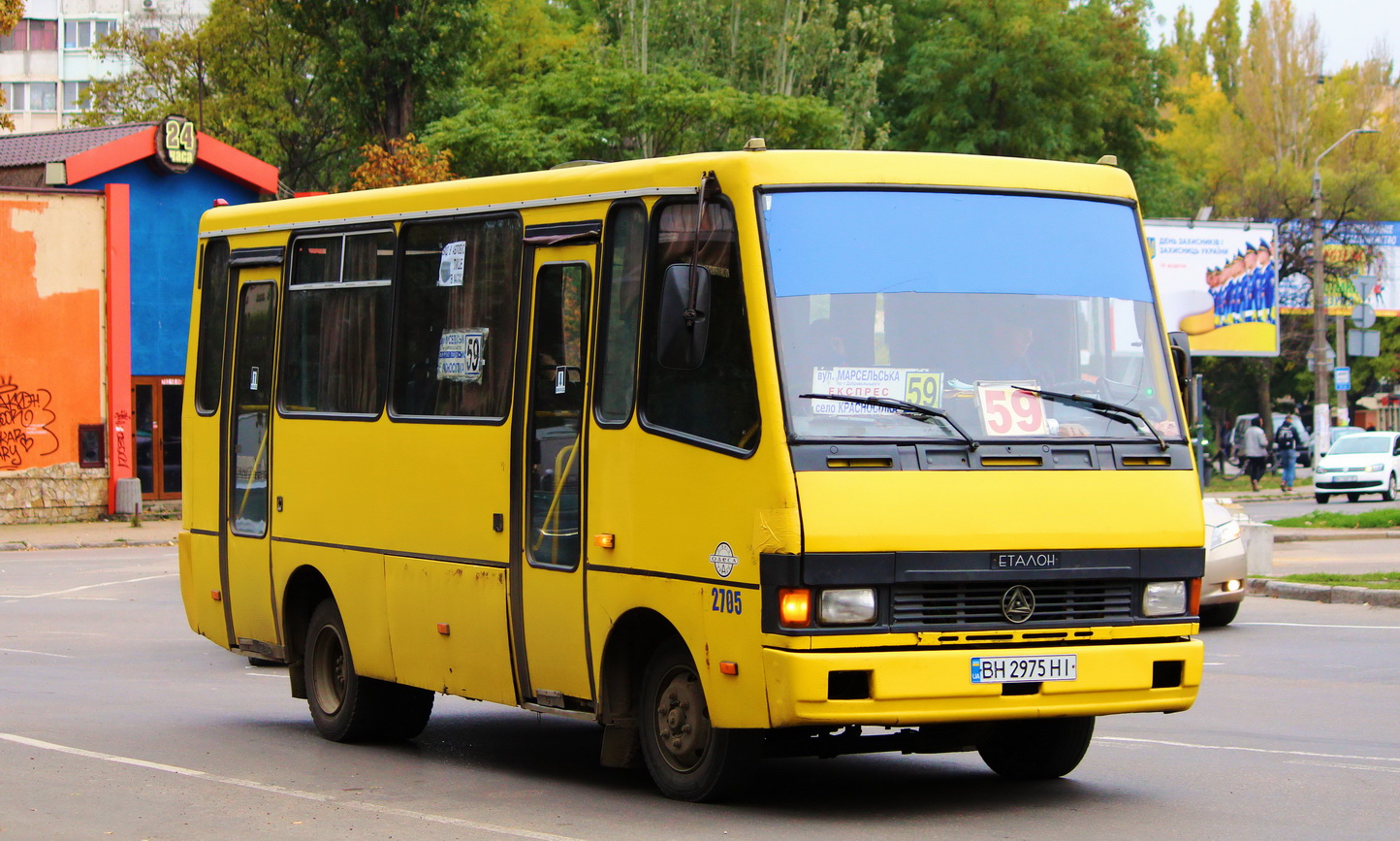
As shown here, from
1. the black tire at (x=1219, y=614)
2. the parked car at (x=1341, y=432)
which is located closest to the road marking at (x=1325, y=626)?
the black tire at (x=1219, y=614)

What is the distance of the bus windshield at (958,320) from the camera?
26.2 feet

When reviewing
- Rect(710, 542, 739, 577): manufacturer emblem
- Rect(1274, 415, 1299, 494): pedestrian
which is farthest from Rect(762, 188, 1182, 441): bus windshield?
Rect(1274, 415, 1299, 494): pedestrian

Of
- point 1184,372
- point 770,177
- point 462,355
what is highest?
point 770,177

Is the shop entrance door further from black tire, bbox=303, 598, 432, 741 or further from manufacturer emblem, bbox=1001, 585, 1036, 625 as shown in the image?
manufacturer emblem, bbox=1001, 585, 1036, 625

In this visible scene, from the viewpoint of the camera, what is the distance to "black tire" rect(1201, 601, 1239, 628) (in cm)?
1761

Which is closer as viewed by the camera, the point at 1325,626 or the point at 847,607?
the point at 847,607

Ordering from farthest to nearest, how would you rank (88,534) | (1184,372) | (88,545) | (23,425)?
(23,425) → (88,534) → (88,545) → (1184,372)

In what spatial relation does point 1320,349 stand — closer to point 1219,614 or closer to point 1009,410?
point 1219,614

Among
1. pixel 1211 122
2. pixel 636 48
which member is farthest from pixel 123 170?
pixel 1211 122

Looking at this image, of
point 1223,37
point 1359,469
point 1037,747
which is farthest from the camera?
point 1223,37

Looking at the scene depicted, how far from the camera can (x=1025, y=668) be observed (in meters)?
7.89

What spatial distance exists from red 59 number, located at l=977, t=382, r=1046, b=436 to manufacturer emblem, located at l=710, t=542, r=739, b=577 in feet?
4.05

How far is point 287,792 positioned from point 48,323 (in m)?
27.9

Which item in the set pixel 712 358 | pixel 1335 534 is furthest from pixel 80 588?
pixel 1335 534
